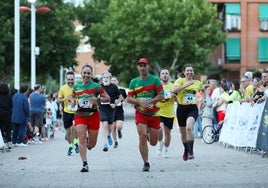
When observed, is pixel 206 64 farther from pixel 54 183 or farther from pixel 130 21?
pixel 54 183

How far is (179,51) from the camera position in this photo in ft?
185

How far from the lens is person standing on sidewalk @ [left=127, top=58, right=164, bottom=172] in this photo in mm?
14227

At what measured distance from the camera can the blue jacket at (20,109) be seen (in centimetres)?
2433

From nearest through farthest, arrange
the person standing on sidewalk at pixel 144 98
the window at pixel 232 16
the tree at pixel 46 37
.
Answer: the person standing on sidewalk at pixel 144 98, the tree at pixel 46 37, the window at pixel 232 16

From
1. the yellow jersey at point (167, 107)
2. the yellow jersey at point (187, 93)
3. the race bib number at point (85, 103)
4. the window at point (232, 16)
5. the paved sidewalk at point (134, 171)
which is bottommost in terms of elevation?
the paved sidewalk at point (134, 171)

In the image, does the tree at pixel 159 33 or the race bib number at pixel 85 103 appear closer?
the race bib number at pixel 85 103

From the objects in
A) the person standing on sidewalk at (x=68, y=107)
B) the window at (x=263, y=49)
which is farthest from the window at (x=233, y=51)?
the person standing on sidewalk at (x=68, y=107)

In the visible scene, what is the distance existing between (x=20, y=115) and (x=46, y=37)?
25.6 m

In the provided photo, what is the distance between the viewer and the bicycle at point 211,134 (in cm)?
2473

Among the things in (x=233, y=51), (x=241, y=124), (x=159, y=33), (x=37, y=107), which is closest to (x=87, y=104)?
(x=241, y=124)

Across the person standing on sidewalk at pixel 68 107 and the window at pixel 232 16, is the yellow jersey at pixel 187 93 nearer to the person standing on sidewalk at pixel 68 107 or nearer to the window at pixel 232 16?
the person standing on sidewalk at pixel 68 107

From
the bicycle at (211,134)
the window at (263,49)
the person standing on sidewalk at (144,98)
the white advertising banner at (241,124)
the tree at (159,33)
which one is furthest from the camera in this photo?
the window at (263,49)

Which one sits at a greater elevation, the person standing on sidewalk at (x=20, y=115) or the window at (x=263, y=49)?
the window at (x=263, y=49)

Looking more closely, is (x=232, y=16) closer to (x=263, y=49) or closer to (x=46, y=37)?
(x=263, y=49)
